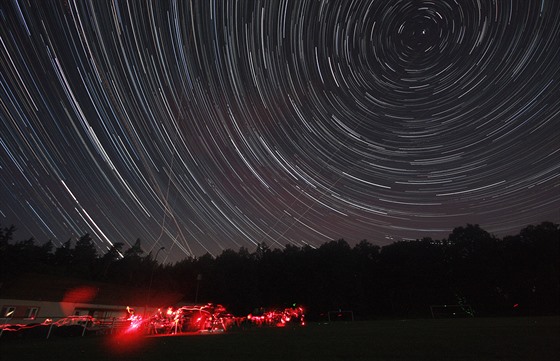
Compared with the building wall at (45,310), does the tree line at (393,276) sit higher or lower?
higher

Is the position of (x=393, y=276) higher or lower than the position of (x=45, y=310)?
higher

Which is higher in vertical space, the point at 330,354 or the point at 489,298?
the point at 489,298

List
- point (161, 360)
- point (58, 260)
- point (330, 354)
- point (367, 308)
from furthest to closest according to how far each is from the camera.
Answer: point (58, 260) → point (367, 308) → point (330, 354) → point (161, 360)

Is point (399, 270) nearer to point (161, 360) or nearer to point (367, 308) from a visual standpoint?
point (367, 308)

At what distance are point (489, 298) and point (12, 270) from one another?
6363 cm

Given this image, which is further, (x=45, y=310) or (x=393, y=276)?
(x=393, y=276)

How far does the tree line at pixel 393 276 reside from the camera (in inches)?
2045

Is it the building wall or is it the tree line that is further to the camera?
the tree line

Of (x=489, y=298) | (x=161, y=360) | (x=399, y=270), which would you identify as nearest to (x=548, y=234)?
(x=489, y=298)

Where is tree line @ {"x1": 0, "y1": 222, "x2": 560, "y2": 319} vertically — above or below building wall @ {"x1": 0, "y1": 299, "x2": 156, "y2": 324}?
above

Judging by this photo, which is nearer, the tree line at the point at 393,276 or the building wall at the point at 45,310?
the building wall at the point at 45,310

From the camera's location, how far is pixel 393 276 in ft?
201

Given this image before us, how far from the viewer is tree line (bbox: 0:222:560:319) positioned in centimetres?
5194

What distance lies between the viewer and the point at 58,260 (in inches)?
3083
